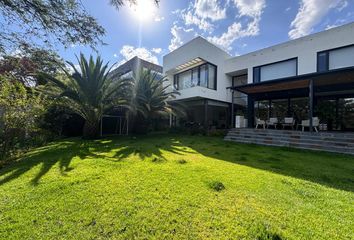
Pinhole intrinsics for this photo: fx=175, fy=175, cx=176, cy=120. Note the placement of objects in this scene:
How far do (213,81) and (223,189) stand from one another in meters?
13.9

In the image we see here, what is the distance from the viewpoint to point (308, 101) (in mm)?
13008

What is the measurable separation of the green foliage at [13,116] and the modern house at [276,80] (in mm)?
11063

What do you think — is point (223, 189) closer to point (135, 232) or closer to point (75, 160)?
point (135, 232)

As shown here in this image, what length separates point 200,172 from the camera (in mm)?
4684

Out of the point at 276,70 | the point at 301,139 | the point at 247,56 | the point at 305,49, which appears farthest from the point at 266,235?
the point at 247,56

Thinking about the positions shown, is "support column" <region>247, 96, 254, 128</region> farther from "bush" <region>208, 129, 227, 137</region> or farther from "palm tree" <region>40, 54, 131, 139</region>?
"palm tree" <region>40, 54, 131, 139</region>

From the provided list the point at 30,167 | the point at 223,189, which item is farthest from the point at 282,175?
the point at 30,167

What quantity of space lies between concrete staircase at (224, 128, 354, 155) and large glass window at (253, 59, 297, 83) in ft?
18.2

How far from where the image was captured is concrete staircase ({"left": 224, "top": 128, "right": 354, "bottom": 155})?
7.96m

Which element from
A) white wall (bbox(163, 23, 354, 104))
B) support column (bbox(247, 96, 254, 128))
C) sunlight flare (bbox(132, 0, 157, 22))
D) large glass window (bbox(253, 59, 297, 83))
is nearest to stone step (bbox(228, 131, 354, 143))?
support column (bbox(247, 96, 254, 128))

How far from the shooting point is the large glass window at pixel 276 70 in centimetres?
1308

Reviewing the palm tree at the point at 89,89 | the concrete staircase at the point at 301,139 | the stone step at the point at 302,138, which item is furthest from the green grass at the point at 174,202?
the palm tree at the point at 89,89

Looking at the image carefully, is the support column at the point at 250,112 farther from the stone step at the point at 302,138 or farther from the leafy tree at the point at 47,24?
the leafy tree at the point at 47,24

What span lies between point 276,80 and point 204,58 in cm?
657
